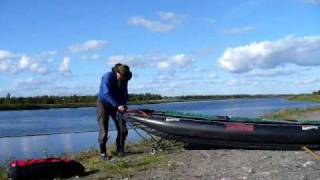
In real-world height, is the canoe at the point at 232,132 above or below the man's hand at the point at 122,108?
below

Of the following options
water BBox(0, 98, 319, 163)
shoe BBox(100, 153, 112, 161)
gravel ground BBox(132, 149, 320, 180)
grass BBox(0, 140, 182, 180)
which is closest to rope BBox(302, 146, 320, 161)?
gravel ground BBox(132, 149, 320, 180)

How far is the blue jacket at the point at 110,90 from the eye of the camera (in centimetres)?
1234

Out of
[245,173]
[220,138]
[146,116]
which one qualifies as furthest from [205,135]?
[245,173]

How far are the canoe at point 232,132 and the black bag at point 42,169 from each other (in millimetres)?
3024

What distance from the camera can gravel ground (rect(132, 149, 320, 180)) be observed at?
31.6 ft

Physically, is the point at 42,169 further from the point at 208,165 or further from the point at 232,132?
the point at 232,132

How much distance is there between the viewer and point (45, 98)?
11531 centimetres

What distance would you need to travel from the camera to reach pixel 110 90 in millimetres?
12383

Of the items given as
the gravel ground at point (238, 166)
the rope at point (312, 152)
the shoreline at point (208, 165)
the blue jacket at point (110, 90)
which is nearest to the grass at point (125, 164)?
the shoreline at point (208, 165)

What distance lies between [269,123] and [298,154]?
4.40 ft

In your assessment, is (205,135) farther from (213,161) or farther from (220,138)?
(213,161)

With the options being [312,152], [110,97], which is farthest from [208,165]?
[312,152]

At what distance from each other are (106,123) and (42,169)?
8.84ft

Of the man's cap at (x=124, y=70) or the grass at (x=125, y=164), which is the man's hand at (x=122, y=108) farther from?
the grass at (x=125, y=164)
